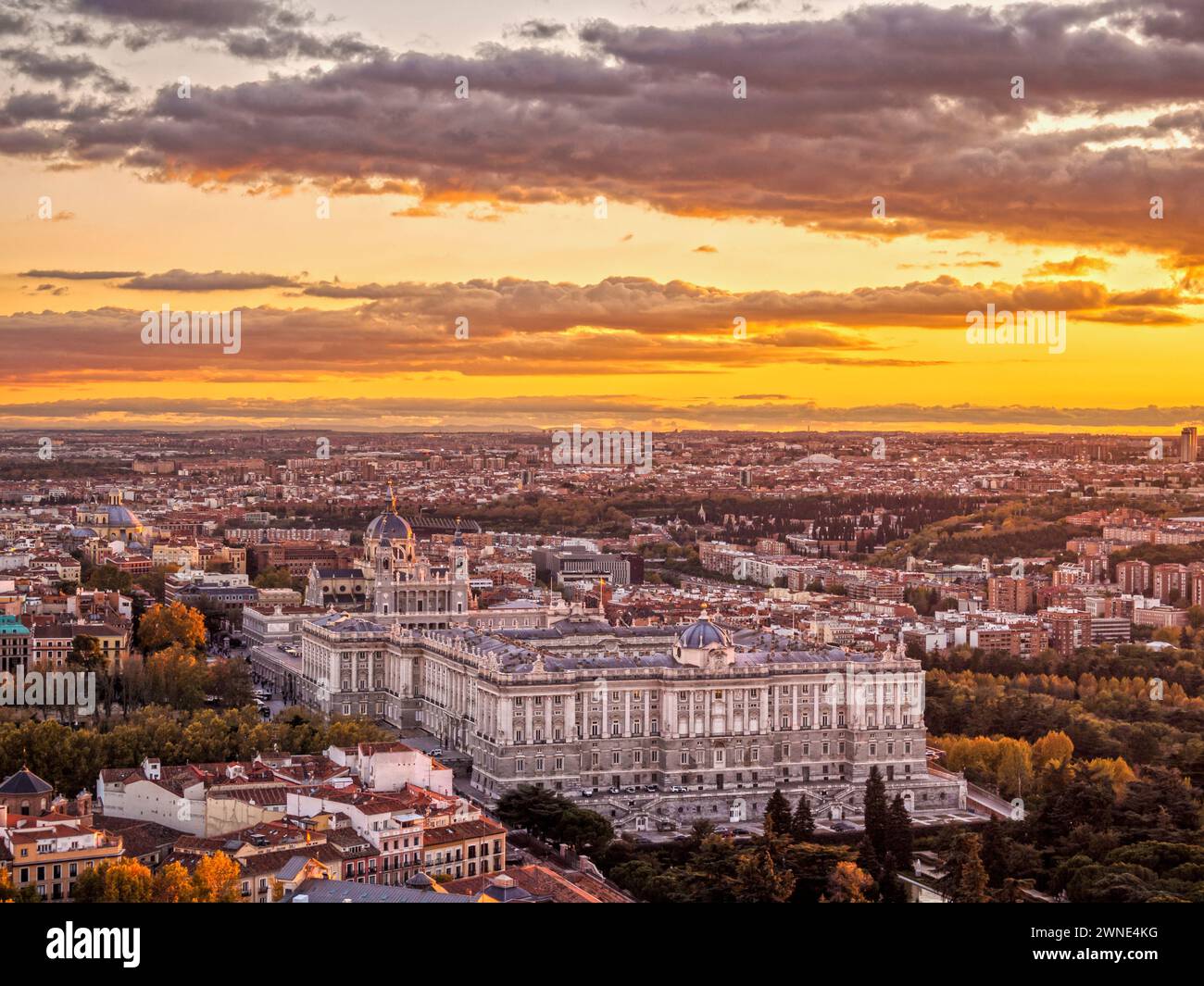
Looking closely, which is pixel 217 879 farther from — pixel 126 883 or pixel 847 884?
pixel 847 884

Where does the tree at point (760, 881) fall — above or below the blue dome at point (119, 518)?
above

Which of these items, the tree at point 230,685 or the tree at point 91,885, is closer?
the tree at point 91,885

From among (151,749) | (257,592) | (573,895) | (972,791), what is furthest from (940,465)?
(573,895)

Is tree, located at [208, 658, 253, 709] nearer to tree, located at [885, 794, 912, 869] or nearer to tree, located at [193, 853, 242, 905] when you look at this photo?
tree, located at [885, 794, 912, 869]

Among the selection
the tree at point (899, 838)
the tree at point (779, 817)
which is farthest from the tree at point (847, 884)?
the tree at point (779, 817)

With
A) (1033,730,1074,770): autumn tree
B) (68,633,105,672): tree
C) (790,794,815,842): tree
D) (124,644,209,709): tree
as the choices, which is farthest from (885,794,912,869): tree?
(68,633,105,672): tree

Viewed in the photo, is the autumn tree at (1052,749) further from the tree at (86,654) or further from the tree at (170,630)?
the tree at (170,630)

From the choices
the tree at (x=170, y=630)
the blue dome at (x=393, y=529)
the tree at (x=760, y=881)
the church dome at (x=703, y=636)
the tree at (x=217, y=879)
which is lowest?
the tree at (x=170, y=630)

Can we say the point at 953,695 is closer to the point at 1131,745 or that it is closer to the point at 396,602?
the point at 1131,745
